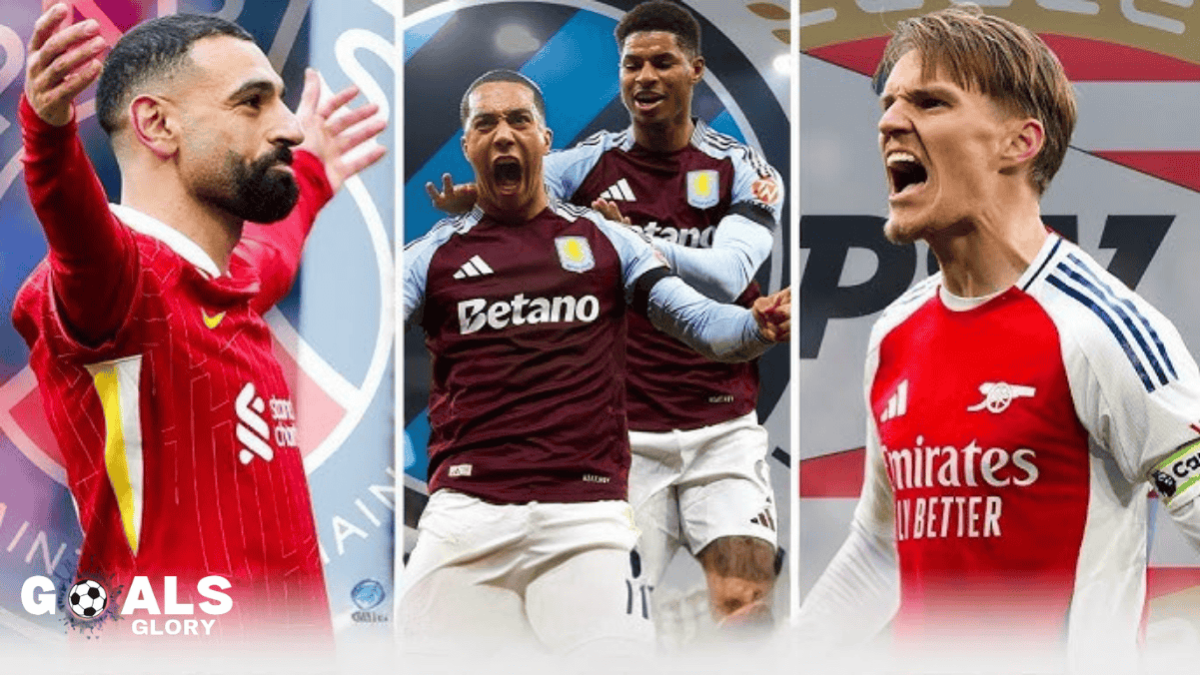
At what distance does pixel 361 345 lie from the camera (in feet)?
10.6

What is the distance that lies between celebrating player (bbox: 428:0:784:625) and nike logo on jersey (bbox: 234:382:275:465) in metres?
0.59

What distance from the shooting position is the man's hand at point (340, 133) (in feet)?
10.7

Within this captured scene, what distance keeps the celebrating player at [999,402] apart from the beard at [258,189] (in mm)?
1252

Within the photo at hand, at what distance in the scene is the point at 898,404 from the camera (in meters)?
2.81

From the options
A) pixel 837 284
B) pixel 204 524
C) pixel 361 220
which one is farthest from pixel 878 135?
pixel 204 524

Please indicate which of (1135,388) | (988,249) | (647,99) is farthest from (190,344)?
(1135,388)

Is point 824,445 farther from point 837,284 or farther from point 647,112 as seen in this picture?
point 647,112

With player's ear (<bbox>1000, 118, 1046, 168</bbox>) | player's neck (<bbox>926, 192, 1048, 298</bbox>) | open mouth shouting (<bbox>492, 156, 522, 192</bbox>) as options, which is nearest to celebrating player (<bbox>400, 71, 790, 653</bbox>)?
open mouth shouting (<bbox>492, 156, 522, 192</bbox>)

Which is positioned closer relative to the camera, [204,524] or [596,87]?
[204,524]

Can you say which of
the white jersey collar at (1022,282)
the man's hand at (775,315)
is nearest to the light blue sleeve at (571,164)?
the man's hand at (775,315)

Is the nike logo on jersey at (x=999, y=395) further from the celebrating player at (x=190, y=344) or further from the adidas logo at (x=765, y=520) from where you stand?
the celebrating player at (x=190, y=344)

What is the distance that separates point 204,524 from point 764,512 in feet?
3.86

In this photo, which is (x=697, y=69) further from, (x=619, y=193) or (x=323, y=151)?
(x=323, y=151)

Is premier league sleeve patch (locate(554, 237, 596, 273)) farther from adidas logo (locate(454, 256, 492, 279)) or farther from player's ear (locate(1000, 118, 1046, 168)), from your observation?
player's ear (locate(1000, 118, 1046, 168))
